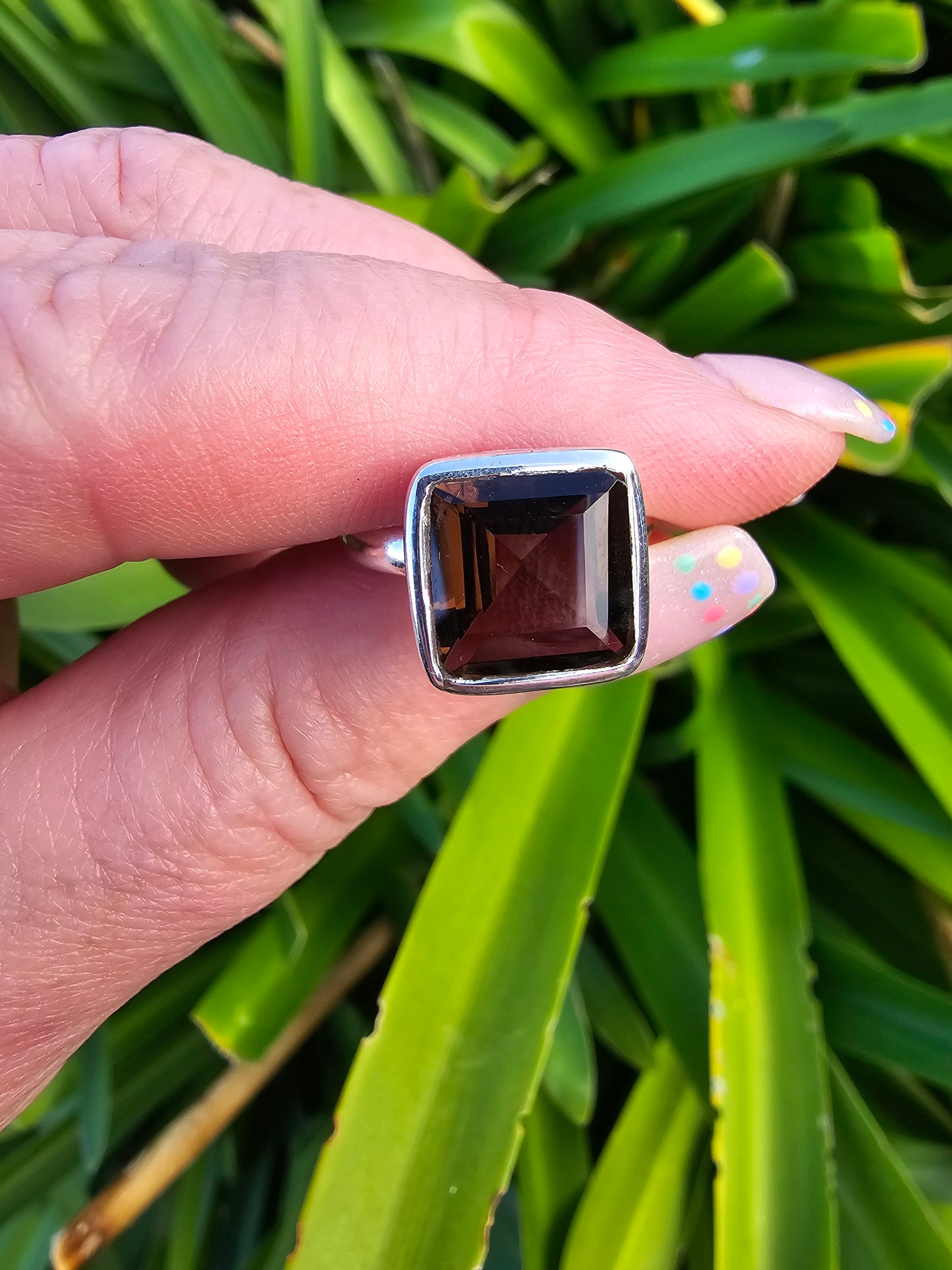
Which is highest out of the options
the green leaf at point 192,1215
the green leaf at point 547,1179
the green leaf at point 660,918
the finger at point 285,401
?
the finger at point 285,401

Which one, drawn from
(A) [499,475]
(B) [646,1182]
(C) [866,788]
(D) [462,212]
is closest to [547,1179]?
(B) [646,1182]

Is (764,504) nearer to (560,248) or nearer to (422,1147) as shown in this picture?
(560,248)

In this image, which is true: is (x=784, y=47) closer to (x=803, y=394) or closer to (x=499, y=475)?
(x=803, y=394)

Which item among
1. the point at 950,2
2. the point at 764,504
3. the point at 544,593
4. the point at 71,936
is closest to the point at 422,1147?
the point at 71,936

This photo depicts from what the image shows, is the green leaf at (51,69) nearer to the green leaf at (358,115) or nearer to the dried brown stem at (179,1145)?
the green leaf at (358,115)

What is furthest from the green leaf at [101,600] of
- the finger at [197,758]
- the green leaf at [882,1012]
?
the green leaf at [882,1012]

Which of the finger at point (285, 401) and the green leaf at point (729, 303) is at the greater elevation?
the finger at point (285, 401)
